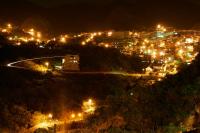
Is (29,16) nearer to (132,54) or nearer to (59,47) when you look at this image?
(59,47)

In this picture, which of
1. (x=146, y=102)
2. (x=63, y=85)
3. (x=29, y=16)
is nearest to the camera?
(x=146, y=102)

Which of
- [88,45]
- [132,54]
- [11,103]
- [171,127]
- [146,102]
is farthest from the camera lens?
[88,45]

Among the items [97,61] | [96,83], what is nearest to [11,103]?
[96,83]

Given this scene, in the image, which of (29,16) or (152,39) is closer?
(152,39)

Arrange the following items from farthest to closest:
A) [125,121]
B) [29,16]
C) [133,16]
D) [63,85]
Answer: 1. [29,16]
2. [133,16]
3. [63,85]
4. [125,121]

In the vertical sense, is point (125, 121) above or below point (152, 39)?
below

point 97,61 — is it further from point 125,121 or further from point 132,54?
point 125,121

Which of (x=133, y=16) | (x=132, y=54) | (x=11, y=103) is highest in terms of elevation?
(x=133, y=16)

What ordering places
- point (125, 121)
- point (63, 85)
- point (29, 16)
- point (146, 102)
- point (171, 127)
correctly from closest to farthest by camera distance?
point (171, 127) < point (125, 121) < point (146, 102) < point (63, 85) < point (29, 16)

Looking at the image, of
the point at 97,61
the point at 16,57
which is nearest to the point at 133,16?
the point at 97,61

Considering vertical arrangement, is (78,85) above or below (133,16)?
below
